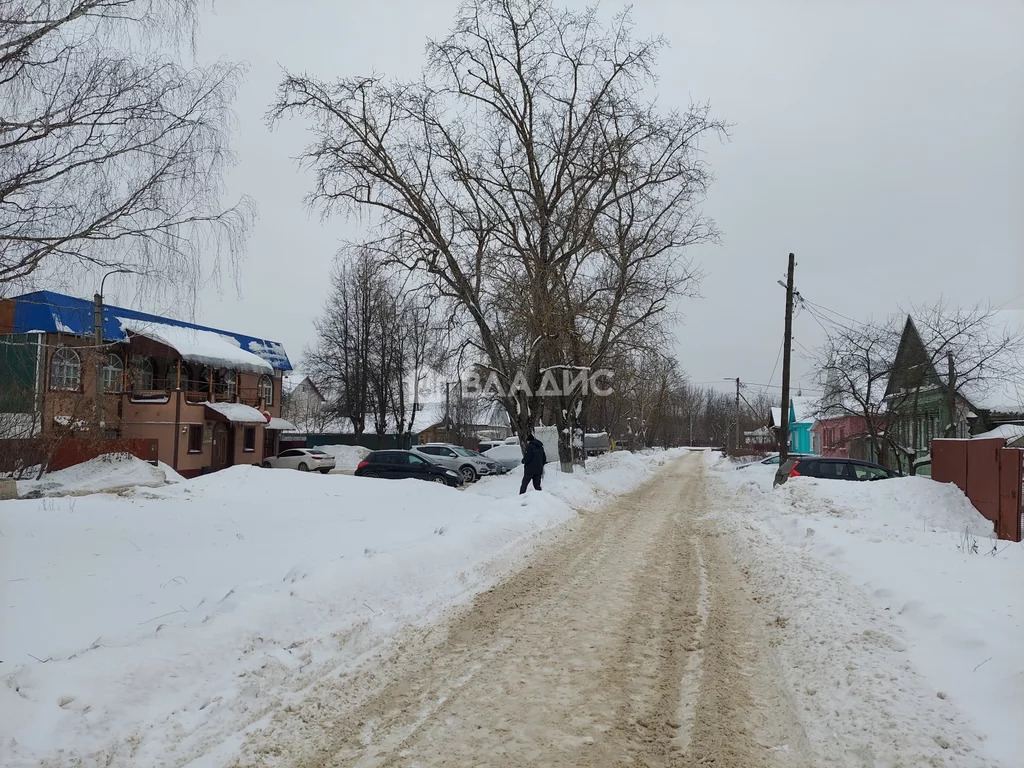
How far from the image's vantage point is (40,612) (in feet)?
20.6

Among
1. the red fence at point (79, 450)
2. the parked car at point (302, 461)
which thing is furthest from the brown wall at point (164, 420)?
the red fence at point (79, 450)

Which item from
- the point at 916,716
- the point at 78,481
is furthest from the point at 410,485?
the point at 916,716

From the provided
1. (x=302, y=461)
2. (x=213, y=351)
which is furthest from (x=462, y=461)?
(x=213, y=351)

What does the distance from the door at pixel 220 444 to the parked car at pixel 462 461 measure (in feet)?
34.9

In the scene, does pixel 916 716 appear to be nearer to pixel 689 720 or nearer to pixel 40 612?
pixel 689 720

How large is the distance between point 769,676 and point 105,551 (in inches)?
328

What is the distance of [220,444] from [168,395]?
489cm

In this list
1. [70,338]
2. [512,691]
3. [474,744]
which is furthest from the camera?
[70,338]

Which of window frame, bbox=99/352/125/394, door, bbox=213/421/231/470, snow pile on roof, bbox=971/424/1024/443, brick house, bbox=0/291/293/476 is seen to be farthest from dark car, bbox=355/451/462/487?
snow pile on roof, bbox=971/424/1024/443

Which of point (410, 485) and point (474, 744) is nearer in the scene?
point (474, 744)

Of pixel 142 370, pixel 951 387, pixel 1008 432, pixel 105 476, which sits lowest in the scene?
pixel 105 476

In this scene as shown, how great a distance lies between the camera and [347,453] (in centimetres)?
4878

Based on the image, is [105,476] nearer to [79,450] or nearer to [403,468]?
[79,450]

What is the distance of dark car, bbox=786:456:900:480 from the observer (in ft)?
65.0
